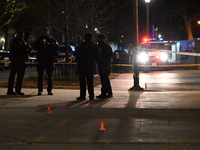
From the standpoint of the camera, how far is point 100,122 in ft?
26.7

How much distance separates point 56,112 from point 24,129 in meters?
1.55

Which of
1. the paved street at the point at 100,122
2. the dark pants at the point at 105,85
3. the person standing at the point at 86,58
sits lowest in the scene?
the paved street at the point at 100,122

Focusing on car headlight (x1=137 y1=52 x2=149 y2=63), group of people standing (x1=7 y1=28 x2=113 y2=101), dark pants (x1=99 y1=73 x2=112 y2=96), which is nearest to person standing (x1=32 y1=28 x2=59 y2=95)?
group of people standing (x1=7 y1=28 x2=113 y2=101)

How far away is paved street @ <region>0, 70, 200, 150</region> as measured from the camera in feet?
21.8

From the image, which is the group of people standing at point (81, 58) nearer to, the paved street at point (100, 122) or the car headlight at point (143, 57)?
the paved street at point (100, 122)

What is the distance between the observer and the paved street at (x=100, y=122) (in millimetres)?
6652

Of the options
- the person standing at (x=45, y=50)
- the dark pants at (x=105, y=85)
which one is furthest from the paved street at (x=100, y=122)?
the person standing at (x=45, y=50)

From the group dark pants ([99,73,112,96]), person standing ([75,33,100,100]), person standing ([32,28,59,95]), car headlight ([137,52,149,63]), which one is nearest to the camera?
person standing ([75,33,100,100])

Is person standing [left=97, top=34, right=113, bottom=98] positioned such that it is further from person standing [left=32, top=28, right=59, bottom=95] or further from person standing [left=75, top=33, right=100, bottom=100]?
person standing [left=32, top=28, right=59, bottom=95]

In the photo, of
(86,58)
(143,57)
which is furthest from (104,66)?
(143,57)

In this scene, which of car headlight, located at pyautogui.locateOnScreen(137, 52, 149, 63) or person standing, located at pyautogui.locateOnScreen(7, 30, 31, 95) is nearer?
person standing, located at pyautogui.locateOnScreen(7, 30, 31, 95)

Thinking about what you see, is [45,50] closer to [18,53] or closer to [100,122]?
[18,53]

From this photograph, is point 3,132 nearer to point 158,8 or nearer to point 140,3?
point 158,8

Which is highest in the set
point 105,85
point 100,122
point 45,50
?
point 45,50
